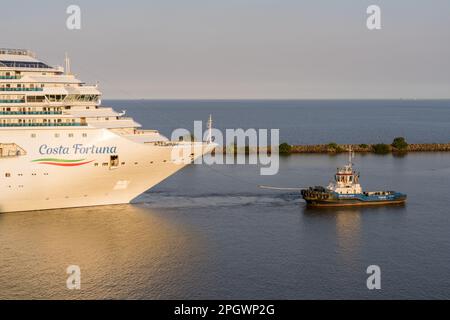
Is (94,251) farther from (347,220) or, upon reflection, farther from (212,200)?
(347,220)

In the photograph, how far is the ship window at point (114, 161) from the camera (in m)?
32.5

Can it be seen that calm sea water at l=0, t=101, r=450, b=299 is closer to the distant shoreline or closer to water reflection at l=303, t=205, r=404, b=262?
water reflection at l=303, t=205, r=404, b=262

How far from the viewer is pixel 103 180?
33.2 metres

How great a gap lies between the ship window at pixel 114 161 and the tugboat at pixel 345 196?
12.2 m

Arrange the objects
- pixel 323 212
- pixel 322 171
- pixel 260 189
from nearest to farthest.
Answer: pixel 323 212 → pixel 260 189 → pixel 322 171

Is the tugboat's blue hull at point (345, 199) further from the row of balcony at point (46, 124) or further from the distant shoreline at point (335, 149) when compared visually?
the distant shoreline at point (335, 149)

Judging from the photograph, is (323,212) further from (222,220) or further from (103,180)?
(103,180)

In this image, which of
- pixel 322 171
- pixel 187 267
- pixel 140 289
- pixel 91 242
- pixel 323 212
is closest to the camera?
pixel 140 289

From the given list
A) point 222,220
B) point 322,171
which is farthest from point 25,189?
point 322,171

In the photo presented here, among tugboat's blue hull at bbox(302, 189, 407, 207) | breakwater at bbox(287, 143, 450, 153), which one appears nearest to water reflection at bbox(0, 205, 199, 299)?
tugboat's blue hull at bbox(302, 189, 407, 207)

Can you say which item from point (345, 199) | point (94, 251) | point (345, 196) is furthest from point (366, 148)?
point (94, 251)

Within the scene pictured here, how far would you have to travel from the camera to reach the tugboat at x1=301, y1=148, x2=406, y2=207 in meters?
36.3

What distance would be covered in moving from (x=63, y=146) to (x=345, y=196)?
18.0m
